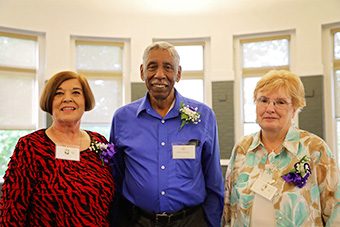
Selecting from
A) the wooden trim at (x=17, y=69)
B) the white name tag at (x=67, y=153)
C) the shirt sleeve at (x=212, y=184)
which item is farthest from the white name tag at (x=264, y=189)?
the wooden trim at (x=17, y=69)

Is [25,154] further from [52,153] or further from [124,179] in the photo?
[124,179]

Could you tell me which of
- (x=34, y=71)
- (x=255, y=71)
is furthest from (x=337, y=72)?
(x=34, y=71)

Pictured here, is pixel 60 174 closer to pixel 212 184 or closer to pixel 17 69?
pixel 212 184

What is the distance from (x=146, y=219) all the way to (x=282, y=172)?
0.88m

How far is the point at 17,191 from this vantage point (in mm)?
1851

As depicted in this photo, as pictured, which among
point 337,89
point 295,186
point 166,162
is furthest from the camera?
point 337,89

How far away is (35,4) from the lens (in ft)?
19.3

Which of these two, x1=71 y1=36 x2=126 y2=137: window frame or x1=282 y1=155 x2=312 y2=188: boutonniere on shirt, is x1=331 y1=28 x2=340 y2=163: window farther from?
x1=282 y1=155 x2=312 y2=188: boutonniere on shirt

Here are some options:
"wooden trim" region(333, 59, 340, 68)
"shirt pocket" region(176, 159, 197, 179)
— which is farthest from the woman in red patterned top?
"wooden trim" region(333, 59, 340, 68)

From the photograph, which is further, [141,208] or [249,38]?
[249,38]

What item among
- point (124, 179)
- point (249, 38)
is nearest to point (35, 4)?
point (249, 38)

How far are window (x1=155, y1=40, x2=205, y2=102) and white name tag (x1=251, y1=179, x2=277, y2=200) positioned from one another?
14.5 feet

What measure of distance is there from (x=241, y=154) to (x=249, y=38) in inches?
173

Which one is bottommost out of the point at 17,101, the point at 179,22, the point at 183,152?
the point at 183,152
